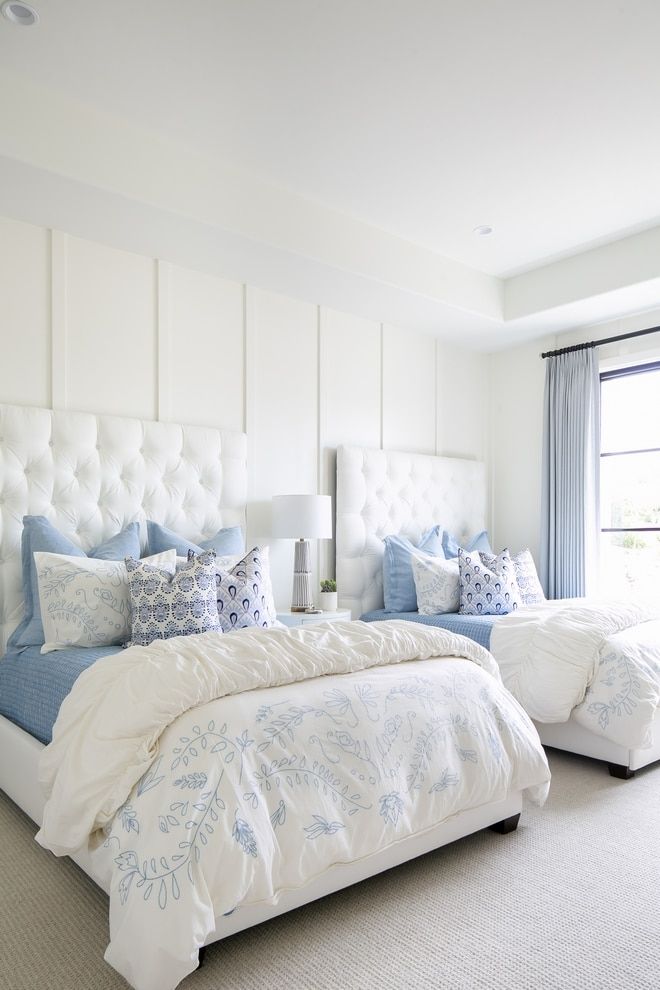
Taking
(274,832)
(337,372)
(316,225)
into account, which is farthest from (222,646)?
(337,372)

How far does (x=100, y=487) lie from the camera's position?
3.49 meters

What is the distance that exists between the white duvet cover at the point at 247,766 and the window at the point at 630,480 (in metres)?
2.80

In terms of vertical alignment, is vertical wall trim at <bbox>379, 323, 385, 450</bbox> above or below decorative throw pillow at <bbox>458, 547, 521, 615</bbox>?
above

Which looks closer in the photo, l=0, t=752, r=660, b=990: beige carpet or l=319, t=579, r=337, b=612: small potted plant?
l=0, t=752, r=660, b=990: beige carpet

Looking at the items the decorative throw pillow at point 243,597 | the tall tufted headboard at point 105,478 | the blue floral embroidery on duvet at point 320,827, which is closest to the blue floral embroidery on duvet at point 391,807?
the blue floral embroidery on duvet at point 320,827

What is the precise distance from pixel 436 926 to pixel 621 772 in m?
1.55

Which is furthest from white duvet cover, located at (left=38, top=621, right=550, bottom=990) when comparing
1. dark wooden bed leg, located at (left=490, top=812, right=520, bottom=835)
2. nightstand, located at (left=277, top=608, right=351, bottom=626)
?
nightstand, located at (left=277, top=608, right=351, bottom=626)

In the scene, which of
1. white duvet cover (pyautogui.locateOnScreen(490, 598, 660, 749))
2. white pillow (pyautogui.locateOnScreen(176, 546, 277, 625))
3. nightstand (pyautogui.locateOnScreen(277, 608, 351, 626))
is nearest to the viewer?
white duvet cover (pyautogui.locateOnScreen(490, 598, 660, 749))

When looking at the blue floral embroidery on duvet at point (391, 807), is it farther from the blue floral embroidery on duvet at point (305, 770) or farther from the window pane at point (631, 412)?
the window pane at point (631, 412)

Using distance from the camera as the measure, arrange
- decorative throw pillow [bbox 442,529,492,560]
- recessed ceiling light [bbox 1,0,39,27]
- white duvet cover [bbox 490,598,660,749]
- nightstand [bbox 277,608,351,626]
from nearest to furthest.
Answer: recessed ceiling light [bbox 1,0,39,27], white duvet cover [bbox 490,598,660,749], nightstand [bbox 277,608,351,626], decorative throw pillow [bbox 442,529,492,560]

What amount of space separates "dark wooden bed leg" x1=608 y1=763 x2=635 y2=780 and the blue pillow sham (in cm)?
206

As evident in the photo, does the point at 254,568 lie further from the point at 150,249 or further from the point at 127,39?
the point at 127,39

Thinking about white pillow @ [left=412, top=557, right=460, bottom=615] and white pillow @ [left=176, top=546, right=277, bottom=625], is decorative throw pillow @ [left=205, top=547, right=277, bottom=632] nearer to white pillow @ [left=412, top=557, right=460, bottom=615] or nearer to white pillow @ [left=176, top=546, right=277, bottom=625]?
white pillow @ [left=176, top=546, right=277, bottom=625]

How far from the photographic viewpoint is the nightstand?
3670 millimetres
